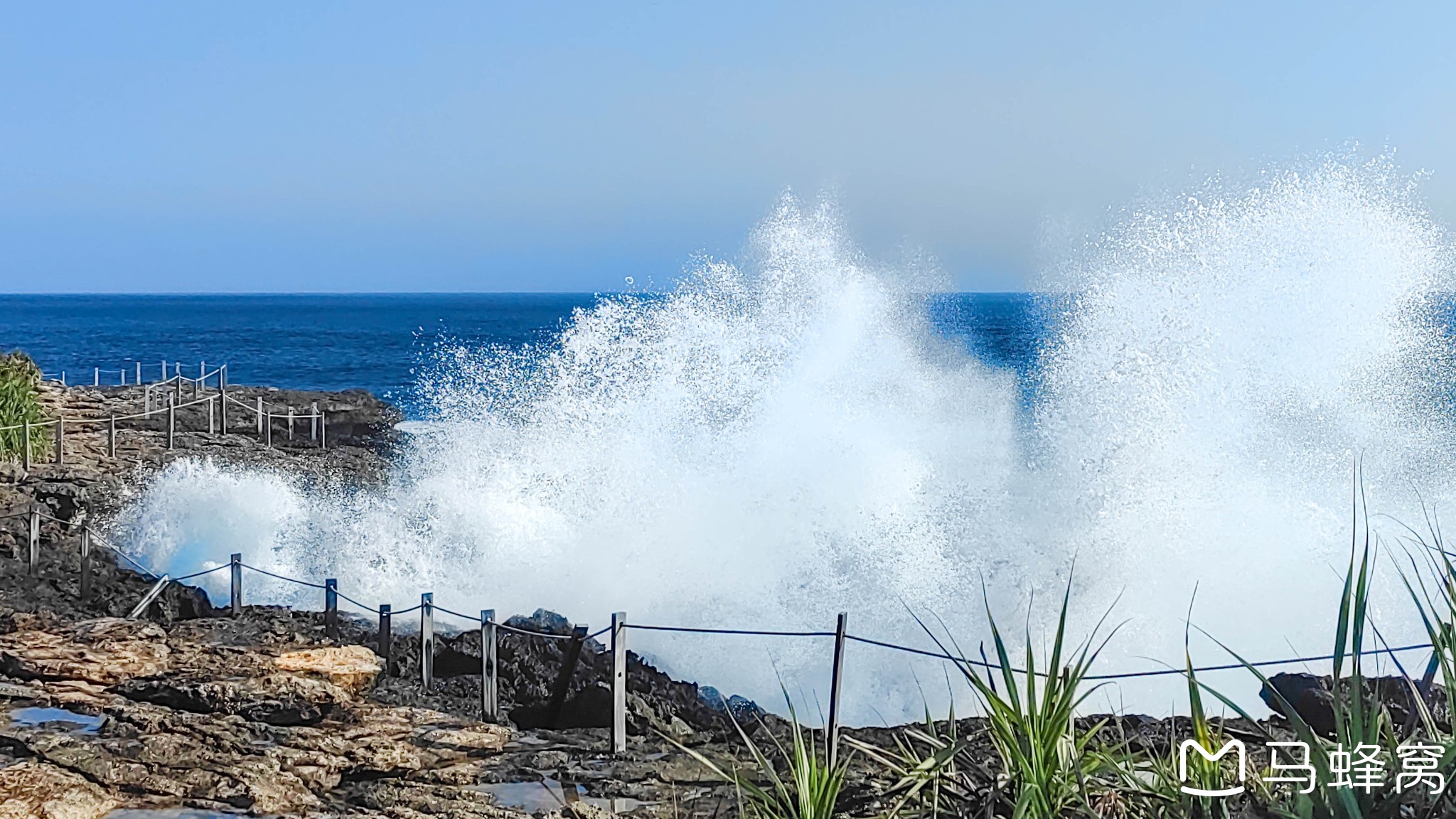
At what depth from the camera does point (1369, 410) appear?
27.3 metres

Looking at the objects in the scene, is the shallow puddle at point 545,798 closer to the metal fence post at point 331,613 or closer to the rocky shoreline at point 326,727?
the rocky shoreline at point 326,727

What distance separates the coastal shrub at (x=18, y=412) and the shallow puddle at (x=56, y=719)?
12.1 meters

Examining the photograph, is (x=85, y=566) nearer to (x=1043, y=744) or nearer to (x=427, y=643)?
(x=427, y=643)

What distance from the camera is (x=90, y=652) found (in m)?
8.88

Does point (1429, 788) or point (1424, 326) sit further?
point (1424, 326)

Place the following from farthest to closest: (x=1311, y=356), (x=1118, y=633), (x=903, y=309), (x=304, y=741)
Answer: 1. (x=903, y=309)
2. (x=1311, y=356)
3. (x=1118, y=633)
4. (x=304, y=741)

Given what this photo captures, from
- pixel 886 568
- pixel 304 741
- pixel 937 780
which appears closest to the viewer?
pixel 937 780

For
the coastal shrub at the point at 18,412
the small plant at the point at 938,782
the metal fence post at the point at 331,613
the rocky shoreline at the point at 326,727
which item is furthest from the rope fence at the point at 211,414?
the small plant at the point at 938,782

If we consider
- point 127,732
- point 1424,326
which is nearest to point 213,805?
point 127,732

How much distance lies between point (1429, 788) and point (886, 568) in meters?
10.4

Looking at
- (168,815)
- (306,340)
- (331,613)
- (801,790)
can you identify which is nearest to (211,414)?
(331,613)

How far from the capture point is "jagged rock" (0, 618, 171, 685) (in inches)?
334

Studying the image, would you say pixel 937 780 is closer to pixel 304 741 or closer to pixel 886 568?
pixel 304 741

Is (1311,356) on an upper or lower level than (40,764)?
upper
